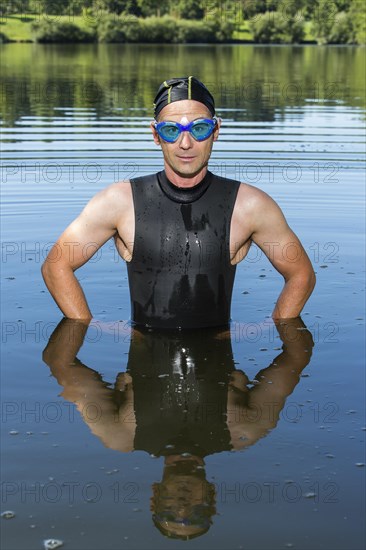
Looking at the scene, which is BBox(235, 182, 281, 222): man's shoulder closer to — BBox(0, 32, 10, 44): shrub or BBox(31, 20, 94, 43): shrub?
BBox(0, 32, 10, 44): shrub

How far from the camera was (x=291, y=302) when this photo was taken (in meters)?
6.68

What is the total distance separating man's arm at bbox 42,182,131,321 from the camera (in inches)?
243

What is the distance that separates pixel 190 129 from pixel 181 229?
0.71 metres

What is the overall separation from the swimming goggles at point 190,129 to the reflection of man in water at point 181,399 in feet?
4.72

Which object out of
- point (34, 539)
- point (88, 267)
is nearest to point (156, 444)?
point (34, 539)

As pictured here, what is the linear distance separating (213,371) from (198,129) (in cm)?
159

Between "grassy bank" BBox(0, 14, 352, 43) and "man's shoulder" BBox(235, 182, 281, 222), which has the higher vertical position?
"grassy bank" BBox(0, 14, 352, 43)

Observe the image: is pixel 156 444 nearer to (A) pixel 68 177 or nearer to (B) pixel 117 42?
(A) pixel 68 177

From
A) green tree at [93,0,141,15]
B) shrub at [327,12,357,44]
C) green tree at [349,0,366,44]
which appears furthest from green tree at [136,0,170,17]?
green tree at [349,0,366,44]

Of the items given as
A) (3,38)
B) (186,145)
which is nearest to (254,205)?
(186,145)

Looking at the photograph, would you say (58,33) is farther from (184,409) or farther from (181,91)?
(184,409)

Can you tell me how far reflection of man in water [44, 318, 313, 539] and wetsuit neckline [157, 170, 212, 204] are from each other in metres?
0.99

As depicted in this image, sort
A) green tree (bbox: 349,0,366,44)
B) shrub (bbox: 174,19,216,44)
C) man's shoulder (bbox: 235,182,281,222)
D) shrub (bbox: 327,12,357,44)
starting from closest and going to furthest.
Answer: man's shoulder (bbox: 235,182,281,222), shrub (bbox: 327,12,357,44), green tree (bbox: 349,0,366,44), shrub (bbox: 174,19,216,44)

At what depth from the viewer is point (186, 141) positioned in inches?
235
